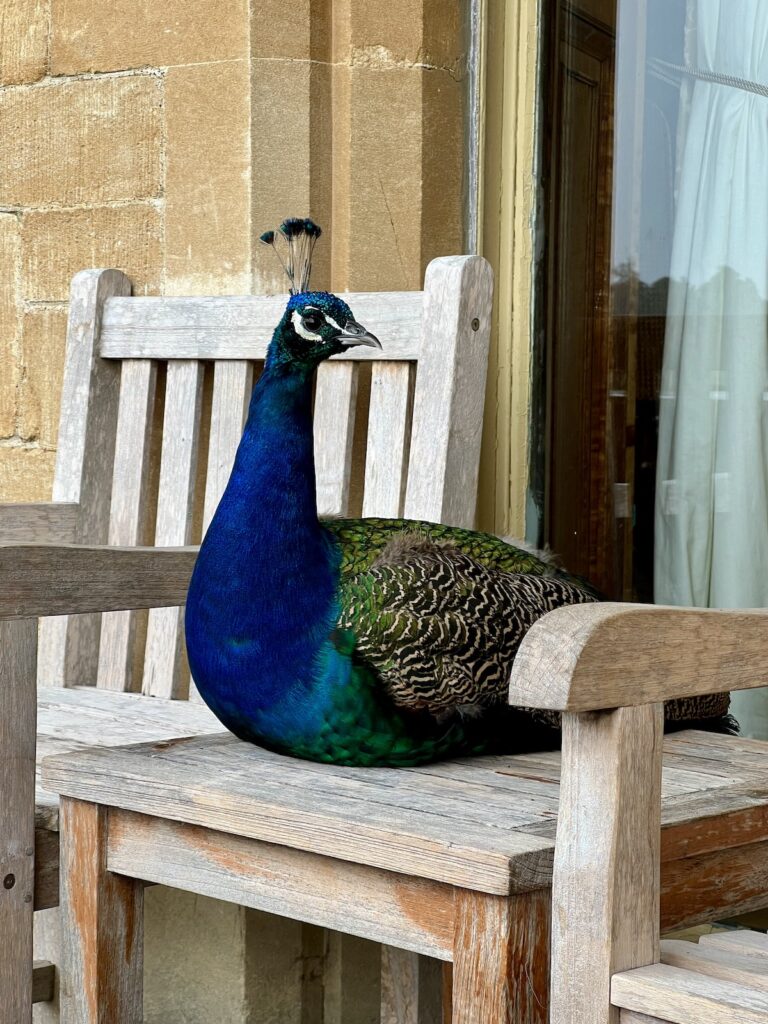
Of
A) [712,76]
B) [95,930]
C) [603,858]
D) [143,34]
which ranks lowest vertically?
[95,930]

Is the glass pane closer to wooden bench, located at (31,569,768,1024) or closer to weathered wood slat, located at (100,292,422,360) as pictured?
weathered wood slat, located at (100,292,422,360)

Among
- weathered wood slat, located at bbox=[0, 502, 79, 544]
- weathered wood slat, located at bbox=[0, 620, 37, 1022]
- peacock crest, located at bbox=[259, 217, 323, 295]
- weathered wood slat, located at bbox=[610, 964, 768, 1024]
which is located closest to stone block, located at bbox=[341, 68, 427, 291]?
peacock crest, located at bbox=[259, 217, 323, 295]

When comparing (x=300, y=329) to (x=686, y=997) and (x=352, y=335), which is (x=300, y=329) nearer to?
(x=352, y=335)

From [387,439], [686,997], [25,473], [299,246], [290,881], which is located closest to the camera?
[686,997]

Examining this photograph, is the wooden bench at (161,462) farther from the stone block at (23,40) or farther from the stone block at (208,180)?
the stone block at (23,40)

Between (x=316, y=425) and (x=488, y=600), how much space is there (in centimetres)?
79

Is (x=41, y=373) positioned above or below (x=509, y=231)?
below

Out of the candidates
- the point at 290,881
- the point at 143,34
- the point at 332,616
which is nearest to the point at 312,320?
the point at 332,616

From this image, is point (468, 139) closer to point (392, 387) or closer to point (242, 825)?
point (392, 387)

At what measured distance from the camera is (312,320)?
5.52 feet

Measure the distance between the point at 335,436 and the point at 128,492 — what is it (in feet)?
1.38

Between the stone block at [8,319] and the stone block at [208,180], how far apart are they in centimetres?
41

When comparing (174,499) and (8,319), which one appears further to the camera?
(8,319)

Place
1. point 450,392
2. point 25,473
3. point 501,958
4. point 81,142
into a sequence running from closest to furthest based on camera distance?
1. point 501,958
2. point 450,392
3. point 81,142
4. point 25,473
